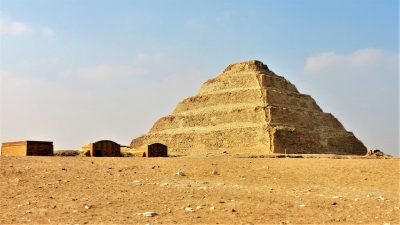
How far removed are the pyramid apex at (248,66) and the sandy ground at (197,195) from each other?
56.4 metres

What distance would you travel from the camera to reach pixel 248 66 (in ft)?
237

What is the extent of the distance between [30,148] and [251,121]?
38.1 metres

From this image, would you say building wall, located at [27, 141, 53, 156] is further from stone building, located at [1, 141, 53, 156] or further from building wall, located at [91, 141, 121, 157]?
building wall, located at [91, 141, 121, 157]

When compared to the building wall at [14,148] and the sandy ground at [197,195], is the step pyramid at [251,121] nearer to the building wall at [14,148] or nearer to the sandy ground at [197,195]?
the building wall at [14,148]

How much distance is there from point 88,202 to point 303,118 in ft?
185

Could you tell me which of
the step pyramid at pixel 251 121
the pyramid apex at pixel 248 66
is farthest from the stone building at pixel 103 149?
the pyramid apex at pixel 248 66

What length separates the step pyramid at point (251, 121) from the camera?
5775 centimetres

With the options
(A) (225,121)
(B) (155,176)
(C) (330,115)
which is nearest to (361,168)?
(B) (155,176)

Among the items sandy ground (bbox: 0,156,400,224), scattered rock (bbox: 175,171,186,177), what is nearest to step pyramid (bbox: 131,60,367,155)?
sandy ground (bbox: 0,156,400,224)

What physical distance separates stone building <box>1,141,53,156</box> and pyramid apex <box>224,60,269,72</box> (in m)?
48.0

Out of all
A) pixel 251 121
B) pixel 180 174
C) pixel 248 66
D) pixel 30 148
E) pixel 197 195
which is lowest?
pixel 197 195

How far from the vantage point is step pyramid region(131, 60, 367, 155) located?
189ft

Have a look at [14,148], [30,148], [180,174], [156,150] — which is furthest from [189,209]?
[156,150]

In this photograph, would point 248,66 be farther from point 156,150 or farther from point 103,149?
point 103,149
